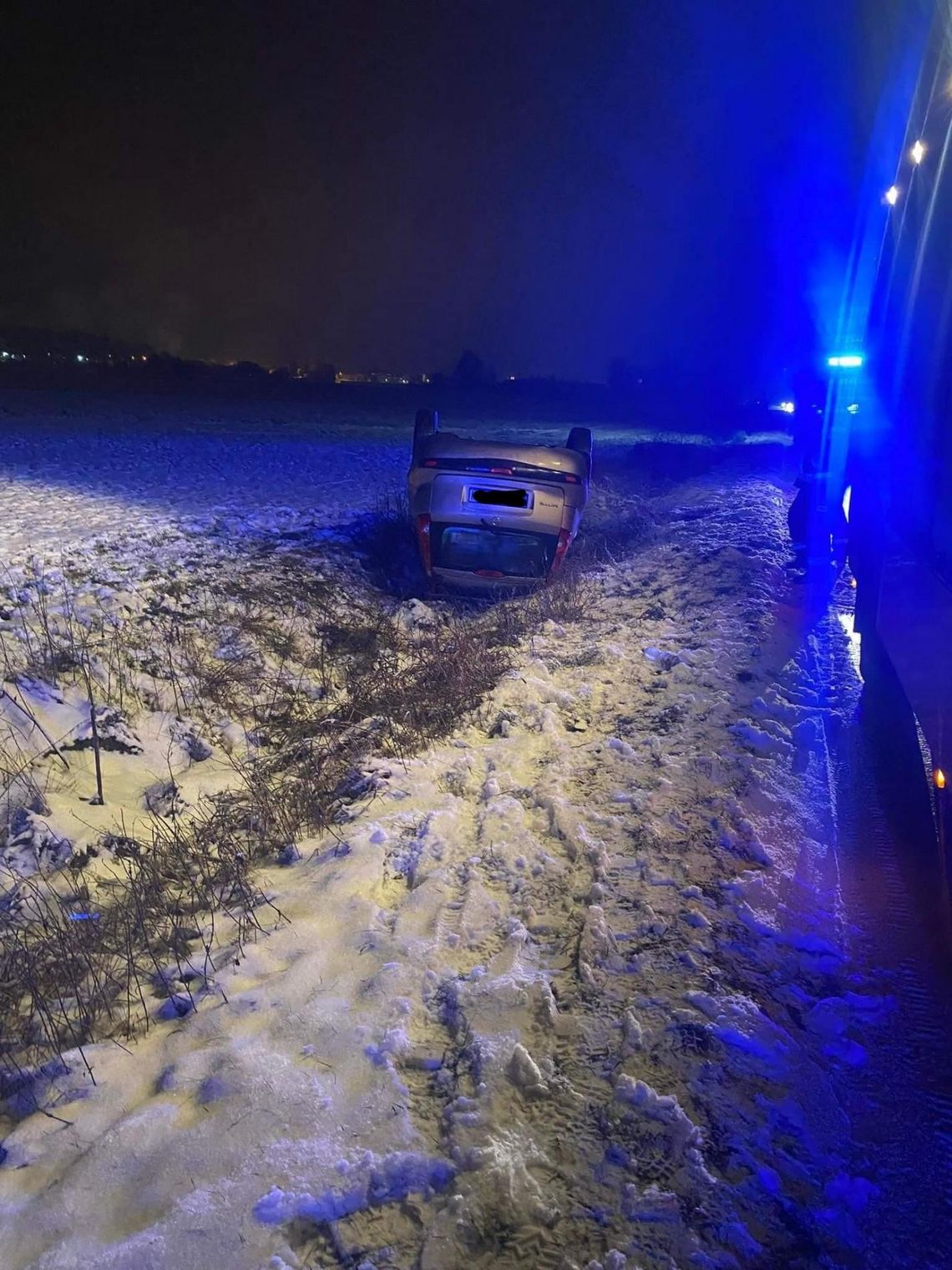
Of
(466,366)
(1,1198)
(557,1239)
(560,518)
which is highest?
(466,366)

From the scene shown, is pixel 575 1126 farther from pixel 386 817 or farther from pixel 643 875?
pixel 386 817

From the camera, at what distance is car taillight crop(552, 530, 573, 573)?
7.48m

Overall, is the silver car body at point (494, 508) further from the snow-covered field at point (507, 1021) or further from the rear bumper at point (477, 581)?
the snow-covered field at point (507, 1021)

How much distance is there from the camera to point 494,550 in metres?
7.59

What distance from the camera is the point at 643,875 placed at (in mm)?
3469

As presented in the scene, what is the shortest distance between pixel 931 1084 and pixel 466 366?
77176mm

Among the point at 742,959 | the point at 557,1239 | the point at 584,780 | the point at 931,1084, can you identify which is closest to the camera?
the point at 557,1239

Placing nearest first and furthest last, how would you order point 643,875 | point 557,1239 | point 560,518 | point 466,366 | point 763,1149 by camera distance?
point 557,1239
point 763,1149
point 643,875
point 560,518
point 466,366

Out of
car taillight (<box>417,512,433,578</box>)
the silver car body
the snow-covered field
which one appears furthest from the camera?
car taillight (<box>417,512,433,578</box>)

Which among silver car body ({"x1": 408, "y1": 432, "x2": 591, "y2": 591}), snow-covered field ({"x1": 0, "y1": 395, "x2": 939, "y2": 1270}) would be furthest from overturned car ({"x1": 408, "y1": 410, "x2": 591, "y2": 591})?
snow-covered field ({"x1": 0, "y1": 395, "x2": 939, "y2": 1270})

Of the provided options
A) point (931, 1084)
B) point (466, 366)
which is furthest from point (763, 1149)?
point (466, 366)

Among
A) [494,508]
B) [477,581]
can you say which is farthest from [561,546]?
[477,581]

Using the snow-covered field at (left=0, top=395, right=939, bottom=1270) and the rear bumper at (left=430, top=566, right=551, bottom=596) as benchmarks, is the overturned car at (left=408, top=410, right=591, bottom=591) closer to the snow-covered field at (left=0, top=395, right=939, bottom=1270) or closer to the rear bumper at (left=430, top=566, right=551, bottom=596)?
the rear bumper at (left=430, top=566, right=551, bottom=596)

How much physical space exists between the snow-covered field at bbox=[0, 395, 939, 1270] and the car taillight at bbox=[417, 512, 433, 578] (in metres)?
2.14
